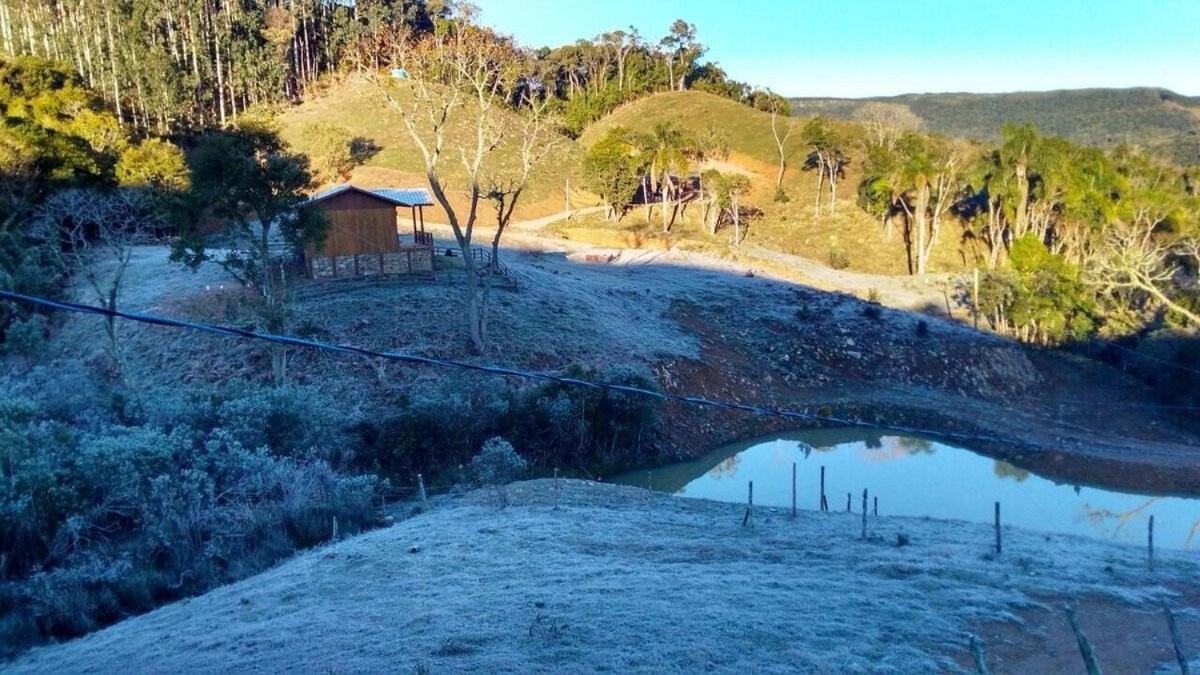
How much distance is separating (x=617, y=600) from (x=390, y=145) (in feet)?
207

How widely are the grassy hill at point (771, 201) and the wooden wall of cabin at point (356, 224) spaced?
21271mm

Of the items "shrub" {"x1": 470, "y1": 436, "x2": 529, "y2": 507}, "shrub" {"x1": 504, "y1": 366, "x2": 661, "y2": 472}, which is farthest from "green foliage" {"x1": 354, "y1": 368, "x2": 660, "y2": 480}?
"shrub" {"x1": 470, "y1": 436, "x2": 529, "y2": 507}

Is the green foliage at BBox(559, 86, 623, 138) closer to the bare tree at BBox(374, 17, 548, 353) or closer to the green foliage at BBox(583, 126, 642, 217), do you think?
the green foliage at BBox(583, 126, 642, 217)

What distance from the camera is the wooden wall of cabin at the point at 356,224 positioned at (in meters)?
30.5

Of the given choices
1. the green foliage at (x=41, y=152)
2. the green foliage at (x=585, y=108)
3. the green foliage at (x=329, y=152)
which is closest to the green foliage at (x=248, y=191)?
the green foliage at (x=41, y=152)

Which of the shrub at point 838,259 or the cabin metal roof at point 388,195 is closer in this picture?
the cabin metal roof at point 388,195

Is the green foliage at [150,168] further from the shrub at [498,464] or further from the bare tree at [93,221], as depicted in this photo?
the shrub at [498,464]

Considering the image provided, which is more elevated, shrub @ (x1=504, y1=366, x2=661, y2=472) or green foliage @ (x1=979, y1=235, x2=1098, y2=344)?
green foliage @ (x1=979, y1=235, x2=1098, y2=344)

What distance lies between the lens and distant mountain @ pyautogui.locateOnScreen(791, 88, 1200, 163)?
3073 inches

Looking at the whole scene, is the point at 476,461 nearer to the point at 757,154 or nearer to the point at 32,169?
the point at 32,169

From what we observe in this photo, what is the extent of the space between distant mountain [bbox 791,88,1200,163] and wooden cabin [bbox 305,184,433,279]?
181 ft

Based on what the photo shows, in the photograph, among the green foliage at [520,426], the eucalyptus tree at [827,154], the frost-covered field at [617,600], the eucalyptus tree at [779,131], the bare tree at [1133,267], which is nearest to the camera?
the frost-covered field at [617,600]

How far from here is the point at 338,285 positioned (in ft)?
101

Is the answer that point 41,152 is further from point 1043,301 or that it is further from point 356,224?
point 1043,301
